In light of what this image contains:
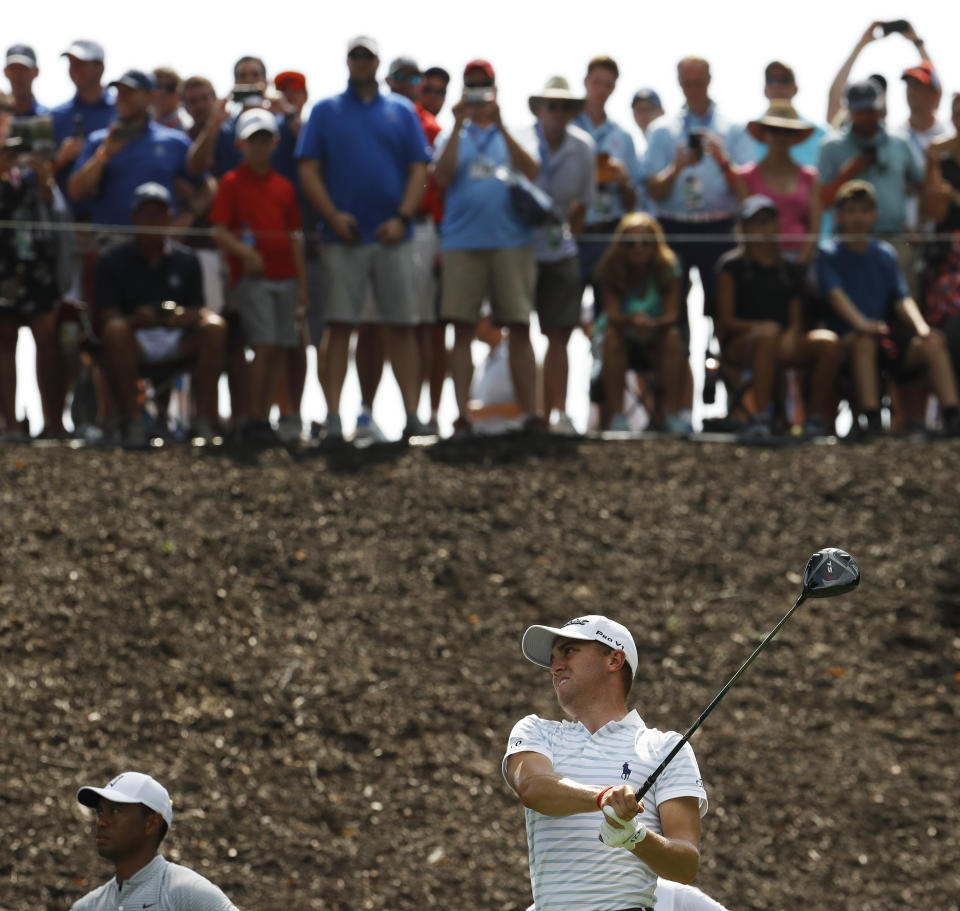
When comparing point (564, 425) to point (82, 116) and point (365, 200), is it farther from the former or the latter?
point (82, 116)

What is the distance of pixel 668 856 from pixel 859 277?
30.3ft

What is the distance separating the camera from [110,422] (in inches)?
544

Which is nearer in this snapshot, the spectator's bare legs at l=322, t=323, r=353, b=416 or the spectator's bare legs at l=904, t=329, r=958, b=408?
the spectator's bare legs at l=322, t=323, r=353, b=416

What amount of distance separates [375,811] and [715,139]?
20.4 feet

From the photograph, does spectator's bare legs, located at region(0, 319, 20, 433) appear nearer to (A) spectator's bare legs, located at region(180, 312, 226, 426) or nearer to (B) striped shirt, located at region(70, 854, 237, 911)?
(A) spectator's bare legs, located at region(180, 312, 226, 426)

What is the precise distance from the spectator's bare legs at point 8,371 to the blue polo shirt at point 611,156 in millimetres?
4078

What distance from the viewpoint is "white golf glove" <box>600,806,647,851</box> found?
5.20 m

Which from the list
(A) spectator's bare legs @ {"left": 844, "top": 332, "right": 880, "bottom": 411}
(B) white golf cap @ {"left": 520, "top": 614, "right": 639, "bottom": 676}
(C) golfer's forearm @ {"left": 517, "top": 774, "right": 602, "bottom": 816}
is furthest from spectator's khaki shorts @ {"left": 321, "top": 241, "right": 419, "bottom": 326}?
(C) golfer's forearm @ {"left": 517, "top": 774, "right": 602, "bottom": 816}

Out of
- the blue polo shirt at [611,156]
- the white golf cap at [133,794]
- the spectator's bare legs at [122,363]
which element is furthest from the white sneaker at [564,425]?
the white golf cap at [133,794]

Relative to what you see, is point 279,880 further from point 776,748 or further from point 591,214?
point 591,214

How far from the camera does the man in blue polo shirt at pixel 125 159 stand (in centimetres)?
1387

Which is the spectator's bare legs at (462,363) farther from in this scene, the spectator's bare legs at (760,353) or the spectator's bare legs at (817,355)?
the spectator's bare legs at (817,355)

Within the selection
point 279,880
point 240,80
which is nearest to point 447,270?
point 240,80

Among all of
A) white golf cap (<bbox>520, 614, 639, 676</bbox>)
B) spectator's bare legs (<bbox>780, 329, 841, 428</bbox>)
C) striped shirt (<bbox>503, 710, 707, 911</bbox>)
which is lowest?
striped shirt (<bbox>503, 710, 707, 911</bbox>)
